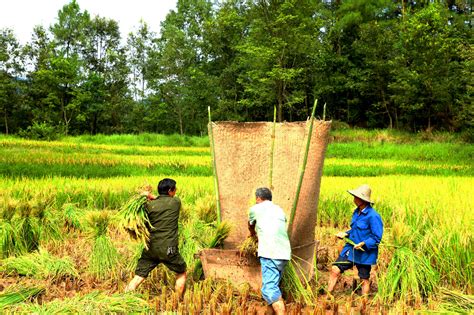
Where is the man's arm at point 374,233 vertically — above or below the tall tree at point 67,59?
below

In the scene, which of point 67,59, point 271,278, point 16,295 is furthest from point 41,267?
point 67,59

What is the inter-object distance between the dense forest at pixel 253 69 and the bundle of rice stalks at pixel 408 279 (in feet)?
61.0

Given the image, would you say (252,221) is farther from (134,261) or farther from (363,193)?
(134,261)

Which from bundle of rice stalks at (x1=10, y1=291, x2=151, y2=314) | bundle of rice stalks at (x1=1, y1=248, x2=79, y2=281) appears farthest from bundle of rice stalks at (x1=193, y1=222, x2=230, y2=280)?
bundle of rice stalks at (x1=1, y1=248, x2=79, y2=281)

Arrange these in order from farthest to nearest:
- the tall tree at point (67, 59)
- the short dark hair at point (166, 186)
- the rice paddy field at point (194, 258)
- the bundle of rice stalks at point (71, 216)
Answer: the tall tree at point (67, 59)
the bundle of rice stalks at point (71, 216)
the short dark hair at point (166, 186)
the rice paddy field at point (194, 258)

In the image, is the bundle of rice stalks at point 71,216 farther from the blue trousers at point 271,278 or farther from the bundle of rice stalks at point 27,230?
the blue trousers at point 271,278

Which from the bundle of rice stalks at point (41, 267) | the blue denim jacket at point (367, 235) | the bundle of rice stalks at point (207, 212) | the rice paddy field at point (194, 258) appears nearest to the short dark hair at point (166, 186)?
the rice paddy field at point (194, 258)

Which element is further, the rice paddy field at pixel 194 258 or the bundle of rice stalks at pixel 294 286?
the bundle of rice stalks at pixel 294 286

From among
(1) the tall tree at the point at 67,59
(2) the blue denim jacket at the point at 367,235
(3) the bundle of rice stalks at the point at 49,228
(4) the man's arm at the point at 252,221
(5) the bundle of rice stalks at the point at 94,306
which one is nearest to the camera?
(5) the bundle of rice stalks at the point at 94,306

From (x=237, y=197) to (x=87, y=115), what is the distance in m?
A: 31.3

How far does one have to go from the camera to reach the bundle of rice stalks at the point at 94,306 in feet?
10.6

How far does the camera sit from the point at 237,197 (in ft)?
14.9

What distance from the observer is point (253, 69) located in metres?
29.5

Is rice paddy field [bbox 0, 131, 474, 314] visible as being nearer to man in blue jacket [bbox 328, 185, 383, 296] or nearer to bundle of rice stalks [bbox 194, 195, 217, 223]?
bundle of rice stalks [bbox 194, 195, 217, 223]
